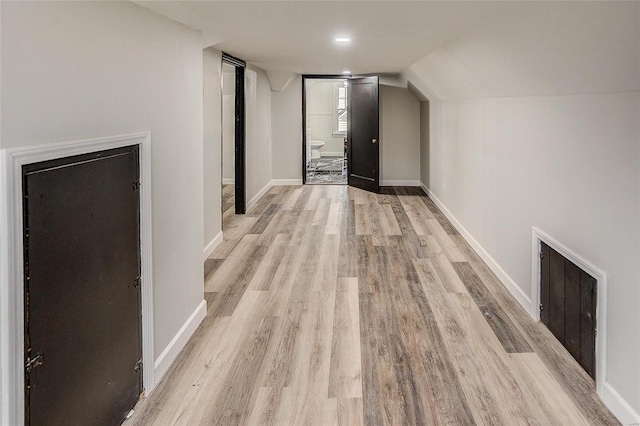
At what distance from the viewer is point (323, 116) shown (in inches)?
540

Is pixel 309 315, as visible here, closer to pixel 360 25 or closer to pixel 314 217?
pixel 360 25

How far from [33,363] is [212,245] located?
12.3ft

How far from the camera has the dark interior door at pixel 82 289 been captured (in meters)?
1.59

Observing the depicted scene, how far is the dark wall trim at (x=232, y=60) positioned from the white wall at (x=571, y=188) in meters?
2.65

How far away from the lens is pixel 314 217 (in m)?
6.94

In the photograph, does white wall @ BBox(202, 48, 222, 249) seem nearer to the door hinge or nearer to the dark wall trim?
the dark wall trim

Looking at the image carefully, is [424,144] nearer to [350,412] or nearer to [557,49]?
[557,49]

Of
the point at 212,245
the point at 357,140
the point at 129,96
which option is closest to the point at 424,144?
the point at 357,140

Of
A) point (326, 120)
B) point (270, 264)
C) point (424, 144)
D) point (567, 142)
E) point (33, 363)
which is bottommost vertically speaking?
point (270, 264)

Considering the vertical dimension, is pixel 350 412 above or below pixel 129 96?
below

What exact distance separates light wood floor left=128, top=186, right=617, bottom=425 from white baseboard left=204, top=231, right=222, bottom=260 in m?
0.09

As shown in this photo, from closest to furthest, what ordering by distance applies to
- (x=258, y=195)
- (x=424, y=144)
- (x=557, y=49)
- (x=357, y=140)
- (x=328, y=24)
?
(x=557, y=49) → (x=328, y=24) → (x=258, y=195) → (x=424, y=144) → (x=357, y=140)

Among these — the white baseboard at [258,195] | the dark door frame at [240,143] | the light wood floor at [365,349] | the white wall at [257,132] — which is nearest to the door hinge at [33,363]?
the light wood floor at [365,349]

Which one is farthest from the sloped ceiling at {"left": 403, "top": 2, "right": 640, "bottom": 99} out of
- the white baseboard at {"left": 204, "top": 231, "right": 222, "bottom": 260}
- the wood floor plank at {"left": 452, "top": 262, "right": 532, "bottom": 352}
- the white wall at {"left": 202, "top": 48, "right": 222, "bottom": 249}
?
the white baseboard at {"left": 204, "top": 231, "right": 222, "bottom": 260}
